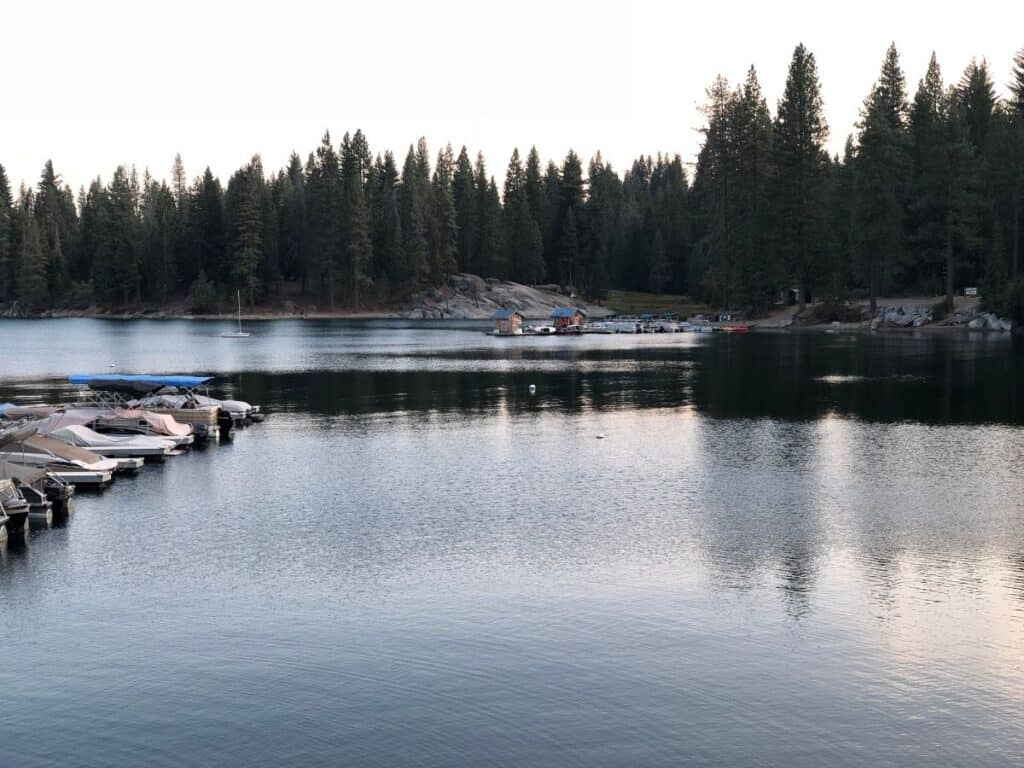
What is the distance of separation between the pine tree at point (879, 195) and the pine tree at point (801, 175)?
30.3 ft

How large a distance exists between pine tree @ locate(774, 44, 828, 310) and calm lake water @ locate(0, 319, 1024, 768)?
10306cm

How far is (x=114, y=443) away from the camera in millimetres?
58812

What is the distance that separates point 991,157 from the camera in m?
156

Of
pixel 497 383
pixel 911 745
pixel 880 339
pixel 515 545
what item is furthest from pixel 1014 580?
pixel 880 339

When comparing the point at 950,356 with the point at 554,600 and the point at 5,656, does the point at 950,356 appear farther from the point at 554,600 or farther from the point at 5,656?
the point at 5,656

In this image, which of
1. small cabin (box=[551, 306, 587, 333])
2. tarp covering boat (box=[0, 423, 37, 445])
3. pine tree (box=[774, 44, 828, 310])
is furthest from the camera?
small cabin (box=[551, 306, 587, 333])

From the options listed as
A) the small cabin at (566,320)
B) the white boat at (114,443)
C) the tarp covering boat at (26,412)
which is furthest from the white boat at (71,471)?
the small cabin at (566,320)

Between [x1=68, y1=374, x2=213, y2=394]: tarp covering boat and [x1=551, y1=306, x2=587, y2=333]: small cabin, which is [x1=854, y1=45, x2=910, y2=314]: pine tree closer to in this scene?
[x1=551, y1=306, x2=587, y2=333]: small cabin

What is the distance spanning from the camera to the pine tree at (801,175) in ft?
558

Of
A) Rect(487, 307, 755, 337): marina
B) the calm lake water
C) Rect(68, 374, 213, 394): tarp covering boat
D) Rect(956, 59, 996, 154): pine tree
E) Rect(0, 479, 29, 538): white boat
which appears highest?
Rect(956, 59, 996, 154): pine tree

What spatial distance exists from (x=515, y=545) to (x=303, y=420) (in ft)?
132

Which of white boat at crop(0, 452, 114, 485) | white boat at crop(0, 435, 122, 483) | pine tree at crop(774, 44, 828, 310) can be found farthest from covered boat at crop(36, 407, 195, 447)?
pine tree at crop(774, 44, 828, 310)

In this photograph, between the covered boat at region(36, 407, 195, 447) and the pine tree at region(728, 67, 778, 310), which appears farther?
the pine tree at region(728, 67, 778, 310)

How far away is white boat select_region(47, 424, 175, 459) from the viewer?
56.0 metres
